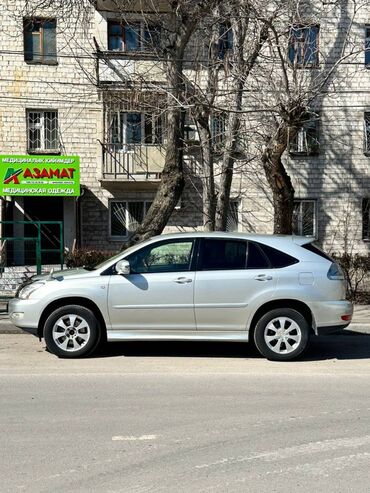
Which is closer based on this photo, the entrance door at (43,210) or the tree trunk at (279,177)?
the tree trunk at (279,177)

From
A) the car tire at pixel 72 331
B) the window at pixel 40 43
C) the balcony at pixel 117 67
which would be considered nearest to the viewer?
the car tire at pixel 72 331

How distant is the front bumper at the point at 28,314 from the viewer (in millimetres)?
7891

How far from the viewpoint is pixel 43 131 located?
1997 centimetres

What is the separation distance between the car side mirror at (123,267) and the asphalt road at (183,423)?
1206mm

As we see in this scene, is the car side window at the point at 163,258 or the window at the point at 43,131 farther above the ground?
the window at the point at 43,131

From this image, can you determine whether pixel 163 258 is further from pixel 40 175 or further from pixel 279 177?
pixel 40 175

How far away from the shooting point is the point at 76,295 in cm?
784

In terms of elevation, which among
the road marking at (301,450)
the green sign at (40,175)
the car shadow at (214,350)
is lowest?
the road marking at (301,450)

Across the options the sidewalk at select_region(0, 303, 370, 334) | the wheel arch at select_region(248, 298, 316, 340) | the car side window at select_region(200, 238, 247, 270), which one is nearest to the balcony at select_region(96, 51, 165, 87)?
the sidewalk at select_region(0, 303, 370, 334)

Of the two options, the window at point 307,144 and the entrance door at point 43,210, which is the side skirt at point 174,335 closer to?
the entrance door at point 43,210

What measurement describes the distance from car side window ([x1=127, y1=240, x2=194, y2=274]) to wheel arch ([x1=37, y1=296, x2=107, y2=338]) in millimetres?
→ 732

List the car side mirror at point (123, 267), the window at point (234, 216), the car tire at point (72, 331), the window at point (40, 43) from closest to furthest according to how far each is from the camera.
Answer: the car side mirror at point (123, 267) < the car tire at point (72, 331) < the window at point (40, 43) < the window at point (234, 216)

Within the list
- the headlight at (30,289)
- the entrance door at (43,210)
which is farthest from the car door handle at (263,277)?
the entrance door at (43,210)

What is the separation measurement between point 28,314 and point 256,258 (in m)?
3.19
